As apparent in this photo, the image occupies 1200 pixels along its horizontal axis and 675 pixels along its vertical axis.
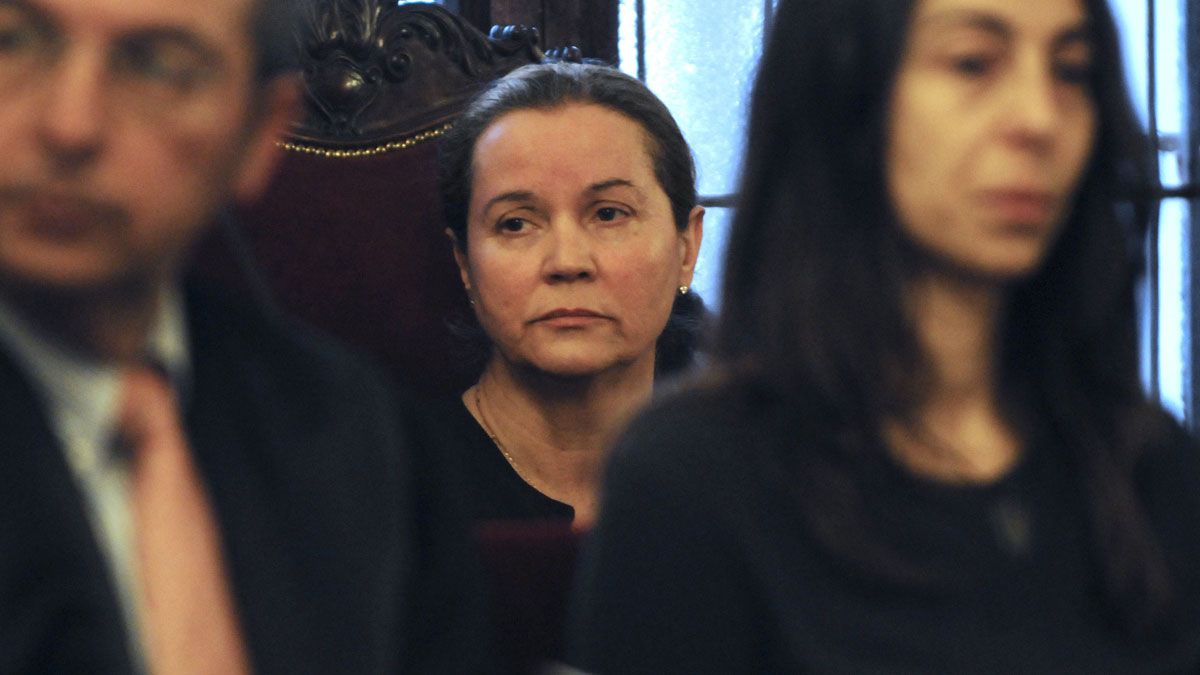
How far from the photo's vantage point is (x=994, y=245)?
760 mm

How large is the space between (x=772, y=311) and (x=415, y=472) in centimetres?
26

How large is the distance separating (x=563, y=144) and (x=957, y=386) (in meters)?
0.77

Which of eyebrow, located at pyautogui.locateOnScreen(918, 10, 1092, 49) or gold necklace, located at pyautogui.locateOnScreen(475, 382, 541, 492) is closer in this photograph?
eyebrow, located at pyautogui.locateOnScreen(918, 10, 1092, 49)

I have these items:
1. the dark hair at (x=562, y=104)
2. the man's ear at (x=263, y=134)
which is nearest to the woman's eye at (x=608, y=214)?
the dark hair at (x=562, y=104)

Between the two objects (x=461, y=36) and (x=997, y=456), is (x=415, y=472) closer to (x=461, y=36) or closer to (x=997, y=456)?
(x=997, y=456)

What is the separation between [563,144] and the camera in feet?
4.99

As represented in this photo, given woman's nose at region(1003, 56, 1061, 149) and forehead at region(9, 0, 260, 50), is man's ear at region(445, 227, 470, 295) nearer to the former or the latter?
woman's nose at region(1003, 56, 1061, 149)

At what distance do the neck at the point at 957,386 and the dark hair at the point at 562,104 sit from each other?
2.70 ft

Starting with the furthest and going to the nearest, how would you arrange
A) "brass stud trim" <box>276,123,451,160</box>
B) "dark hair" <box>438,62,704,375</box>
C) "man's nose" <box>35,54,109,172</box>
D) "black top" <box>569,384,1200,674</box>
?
1. "brass stud trim" <box>276,123,451,160</box>
2. "dark hair" <box>438,62,704,375</box>
3. "black top" <box>569,384,1200,674</box>
4. "man's nose" <box>35,54,109,172</box>

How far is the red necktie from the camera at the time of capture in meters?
0.52

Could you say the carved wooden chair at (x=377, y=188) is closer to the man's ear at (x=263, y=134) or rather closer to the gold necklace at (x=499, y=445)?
the gold necklace at (x=499, y=445)

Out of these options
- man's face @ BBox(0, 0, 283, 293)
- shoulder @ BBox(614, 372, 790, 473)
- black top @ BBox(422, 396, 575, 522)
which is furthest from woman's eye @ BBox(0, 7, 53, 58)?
black top @ BBox(422, 396, 575, 522)

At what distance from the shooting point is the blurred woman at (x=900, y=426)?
742 mm

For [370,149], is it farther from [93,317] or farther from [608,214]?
[93,317]
